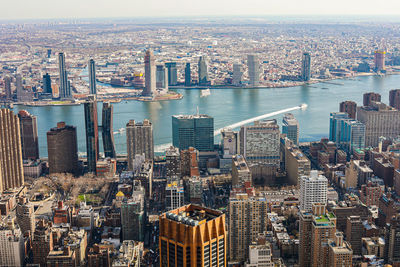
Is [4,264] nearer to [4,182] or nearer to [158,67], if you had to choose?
[4,182]

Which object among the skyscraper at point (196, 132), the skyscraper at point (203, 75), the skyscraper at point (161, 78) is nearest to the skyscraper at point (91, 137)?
the skyscraper at point (196, 132)

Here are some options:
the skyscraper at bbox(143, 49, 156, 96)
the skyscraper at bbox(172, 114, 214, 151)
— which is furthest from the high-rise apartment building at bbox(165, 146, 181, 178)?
the skyscraper at bbox(143, 49, 156, 96)

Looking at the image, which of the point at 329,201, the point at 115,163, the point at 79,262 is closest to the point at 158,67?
the point at 115,163

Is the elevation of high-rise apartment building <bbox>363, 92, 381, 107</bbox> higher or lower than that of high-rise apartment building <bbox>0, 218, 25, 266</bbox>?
higher

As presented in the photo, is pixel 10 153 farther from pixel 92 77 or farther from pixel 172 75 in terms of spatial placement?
pixel 172 75

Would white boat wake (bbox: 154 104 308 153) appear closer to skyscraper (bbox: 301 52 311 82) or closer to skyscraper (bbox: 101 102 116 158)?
skyscraper (bbox: 101 102 116 158)

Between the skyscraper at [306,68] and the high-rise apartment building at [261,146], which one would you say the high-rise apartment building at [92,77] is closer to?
the skyscraper at [306,68]
